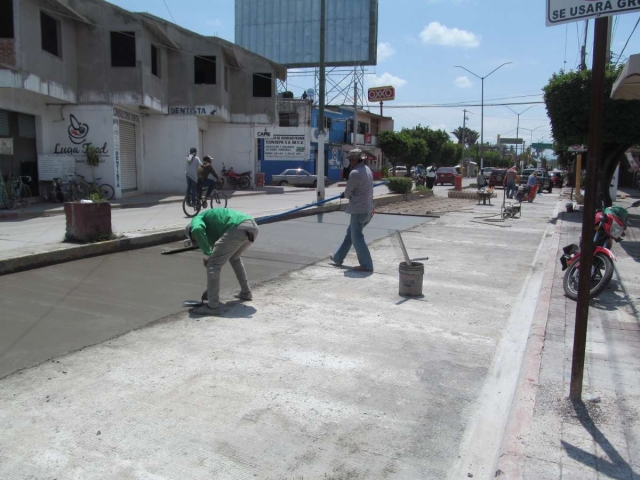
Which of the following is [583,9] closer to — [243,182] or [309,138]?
[243,182]

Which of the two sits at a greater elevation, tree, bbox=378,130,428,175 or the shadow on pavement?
tree, bbox=378,130,428,175

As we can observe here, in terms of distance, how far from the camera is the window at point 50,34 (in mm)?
16391

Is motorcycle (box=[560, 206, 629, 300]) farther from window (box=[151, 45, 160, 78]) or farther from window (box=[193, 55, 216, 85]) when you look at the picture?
window (box=[193, 55, 216, 85])

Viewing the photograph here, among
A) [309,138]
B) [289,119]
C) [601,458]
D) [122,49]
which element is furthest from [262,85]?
[601,458]

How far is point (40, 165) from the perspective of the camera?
17266 mm

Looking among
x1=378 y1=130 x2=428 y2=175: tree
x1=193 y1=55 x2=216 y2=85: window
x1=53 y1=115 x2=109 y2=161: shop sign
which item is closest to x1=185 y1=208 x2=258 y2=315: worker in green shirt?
x1=53 y1=115 x2=109 y2=161: shop sign

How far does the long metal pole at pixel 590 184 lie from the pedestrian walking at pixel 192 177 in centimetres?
1163

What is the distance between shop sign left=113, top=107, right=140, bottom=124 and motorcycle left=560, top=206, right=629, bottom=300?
16.5 meters

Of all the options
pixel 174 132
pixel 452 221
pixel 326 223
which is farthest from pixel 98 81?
pixel 452 221

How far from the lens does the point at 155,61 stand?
21.6m

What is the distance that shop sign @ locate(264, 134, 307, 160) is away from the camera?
37.1 m

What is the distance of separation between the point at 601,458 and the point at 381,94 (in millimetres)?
53671

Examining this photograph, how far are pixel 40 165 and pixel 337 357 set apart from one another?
15919 millimetres

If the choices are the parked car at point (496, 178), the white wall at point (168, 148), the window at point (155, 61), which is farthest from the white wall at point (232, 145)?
the parked car at point (496, 178)
